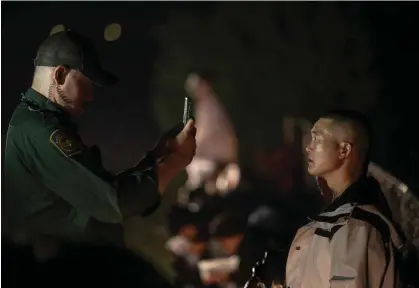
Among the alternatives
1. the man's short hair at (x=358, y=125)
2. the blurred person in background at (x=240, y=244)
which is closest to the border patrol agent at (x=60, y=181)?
the blurred person in background at (x=240, y=244)

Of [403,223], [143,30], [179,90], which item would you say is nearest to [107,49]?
[143,30]

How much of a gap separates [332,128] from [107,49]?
682 millimetres

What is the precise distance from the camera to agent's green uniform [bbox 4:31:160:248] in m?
1.72

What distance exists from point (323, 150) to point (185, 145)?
1.29 ft

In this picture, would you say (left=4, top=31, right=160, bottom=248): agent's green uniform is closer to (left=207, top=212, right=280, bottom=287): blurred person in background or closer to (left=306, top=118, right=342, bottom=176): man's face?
(left=207, top=212, right=280, bottom=287): blurred person in background

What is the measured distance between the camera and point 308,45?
1841 millimetres

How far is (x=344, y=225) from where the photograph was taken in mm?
1731

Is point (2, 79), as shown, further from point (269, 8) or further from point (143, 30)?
point (269, 8)

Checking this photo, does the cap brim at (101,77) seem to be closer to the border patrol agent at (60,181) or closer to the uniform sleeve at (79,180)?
the border patrol agent at (60,181)

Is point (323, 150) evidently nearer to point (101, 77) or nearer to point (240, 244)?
point (240, 244)

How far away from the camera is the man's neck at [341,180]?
179cm

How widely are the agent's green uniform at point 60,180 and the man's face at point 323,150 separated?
45 cm

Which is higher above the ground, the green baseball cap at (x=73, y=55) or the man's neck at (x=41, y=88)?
the green baseball cap at (x=73, y=55)

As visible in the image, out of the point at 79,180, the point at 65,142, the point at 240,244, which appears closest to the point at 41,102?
the point at 65,142
